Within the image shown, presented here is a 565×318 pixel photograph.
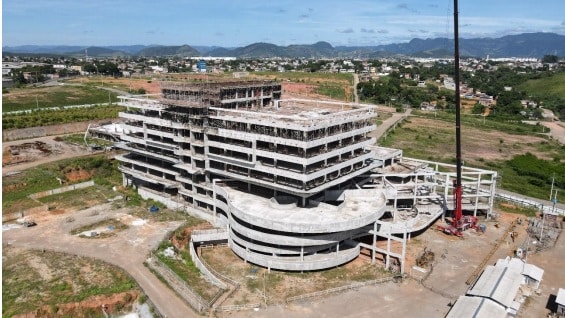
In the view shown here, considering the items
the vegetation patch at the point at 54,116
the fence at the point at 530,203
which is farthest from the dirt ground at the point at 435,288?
the vegetation patch at the point at 54,116

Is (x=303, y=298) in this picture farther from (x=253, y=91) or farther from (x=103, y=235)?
(x=253, y=91)

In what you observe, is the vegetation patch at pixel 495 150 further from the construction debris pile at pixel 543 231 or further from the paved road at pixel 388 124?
the construction debris pile at pixel 543 231

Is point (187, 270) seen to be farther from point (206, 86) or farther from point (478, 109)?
point (478, 109)

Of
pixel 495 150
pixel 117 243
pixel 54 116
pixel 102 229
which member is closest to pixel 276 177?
pixel 117 243

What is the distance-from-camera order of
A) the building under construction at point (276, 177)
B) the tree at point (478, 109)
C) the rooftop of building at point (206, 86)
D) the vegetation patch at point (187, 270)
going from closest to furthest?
the vegetation patch at point (187, 270) → the building under construction at point (276, 177) → the rooftop of building at point (206, 86) → the tree at point (478, 109)

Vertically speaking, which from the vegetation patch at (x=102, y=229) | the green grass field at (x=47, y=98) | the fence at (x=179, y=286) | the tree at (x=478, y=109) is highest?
the green grass field at (x=47, y=98)

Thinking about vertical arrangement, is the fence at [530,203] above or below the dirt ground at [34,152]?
below

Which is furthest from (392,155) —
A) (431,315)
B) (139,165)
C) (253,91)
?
(139,165)
